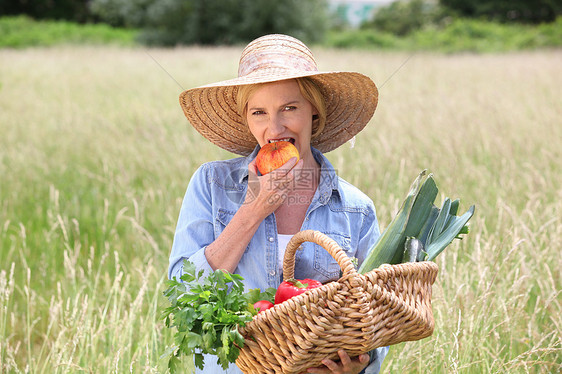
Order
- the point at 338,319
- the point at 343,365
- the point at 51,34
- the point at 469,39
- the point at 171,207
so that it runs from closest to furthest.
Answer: the point at 338,319 < the point at 343,365 < the point at 171,207 < the point at 469,39 < the point at 51,34

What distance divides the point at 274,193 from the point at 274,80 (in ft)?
1.15

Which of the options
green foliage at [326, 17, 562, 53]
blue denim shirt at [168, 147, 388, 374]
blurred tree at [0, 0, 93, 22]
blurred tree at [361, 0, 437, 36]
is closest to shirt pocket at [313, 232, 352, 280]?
blue denim shirt at [168, 147, 388, 374]

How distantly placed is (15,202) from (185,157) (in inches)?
54.8

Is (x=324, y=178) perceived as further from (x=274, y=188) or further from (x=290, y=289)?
(x=290, y=289)

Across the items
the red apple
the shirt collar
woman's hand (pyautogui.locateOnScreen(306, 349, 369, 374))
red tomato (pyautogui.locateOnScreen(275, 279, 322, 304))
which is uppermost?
the red apple

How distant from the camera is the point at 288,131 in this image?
6.20 feet

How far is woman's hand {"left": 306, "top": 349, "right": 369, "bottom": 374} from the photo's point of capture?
150cm

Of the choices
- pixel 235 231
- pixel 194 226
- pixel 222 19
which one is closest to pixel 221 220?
pixel 194 226

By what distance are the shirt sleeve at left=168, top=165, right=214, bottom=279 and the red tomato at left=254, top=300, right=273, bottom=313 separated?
291 mm

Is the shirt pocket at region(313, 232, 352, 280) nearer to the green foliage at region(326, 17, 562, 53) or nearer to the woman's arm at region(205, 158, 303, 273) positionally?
the woman's arm at region(205, 158, 303, 273)

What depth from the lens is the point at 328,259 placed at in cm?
194

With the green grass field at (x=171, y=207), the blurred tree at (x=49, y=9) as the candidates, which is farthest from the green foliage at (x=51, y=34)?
the green grass field at (x=171, y=207)

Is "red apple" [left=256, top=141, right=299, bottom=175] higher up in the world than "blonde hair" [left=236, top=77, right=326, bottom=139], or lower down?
lower down

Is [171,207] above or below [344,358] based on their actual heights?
below
